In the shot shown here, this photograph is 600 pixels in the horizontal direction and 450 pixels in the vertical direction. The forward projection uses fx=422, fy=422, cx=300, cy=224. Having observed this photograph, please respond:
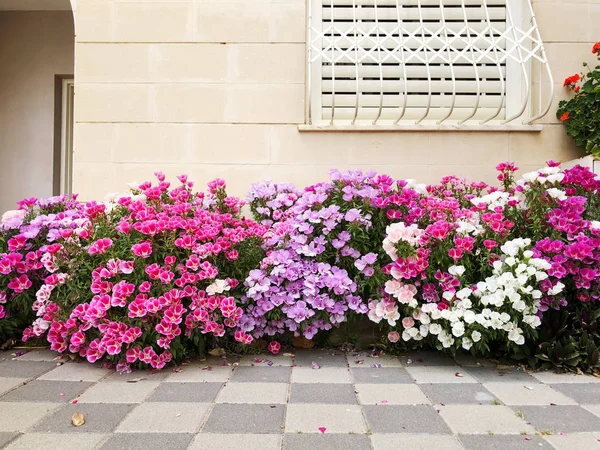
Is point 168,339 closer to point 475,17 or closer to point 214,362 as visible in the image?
point 214,362

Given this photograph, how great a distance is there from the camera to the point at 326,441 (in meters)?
1.63

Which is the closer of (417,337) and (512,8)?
(417,337)

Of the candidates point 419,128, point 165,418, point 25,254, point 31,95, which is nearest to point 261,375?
point 165,418

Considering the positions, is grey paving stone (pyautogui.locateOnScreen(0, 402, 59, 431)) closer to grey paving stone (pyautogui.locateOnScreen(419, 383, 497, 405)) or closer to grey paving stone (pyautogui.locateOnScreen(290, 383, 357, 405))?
grey paving stone (pyautogui.locateOnScreen(290, 383, 357, 405))

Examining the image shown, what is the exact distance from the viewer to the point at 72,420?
177 centimetres

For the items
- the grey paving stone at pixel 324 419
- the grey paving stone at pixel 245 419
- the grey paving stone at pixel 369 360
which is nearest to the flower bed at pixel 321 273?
the grey paving stone at pixel 369 360

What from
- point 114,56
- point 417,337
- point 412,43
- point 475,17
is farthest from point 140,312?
point 475,17

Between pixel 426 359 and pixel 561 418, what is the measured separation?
0.88m

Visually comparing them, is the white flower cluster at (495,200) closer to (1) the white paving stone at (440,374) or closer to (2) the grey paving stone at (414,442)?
(1) the white paving stone at (440,374)

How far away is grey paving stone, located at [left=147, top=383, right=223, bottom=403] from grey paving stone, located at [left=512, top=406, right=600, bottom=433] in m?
1.42

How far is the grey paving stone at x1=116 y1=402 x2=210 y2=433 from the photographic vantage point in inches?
67.6

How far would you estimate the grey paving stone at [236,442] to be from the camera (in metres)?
1.58

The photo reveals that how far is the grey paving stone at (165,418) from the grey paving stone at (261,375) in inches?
14.3

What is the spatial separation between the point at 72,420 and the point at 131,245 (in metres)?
0.98
